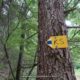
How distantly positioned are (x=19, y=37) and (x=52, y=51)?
A: 116 centimetres

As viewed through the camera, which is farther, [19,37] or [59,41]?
[19,37]

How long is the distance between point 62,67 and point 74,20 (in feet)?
5.53

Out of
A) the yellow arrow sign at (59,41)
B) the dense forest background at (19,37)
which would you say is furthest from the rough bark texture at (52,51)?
the dense forest background at (19,37)

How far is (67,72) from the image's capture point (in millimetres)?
2258

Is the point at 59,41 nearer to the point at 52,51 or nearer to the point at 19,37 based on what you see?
the point at 52,51

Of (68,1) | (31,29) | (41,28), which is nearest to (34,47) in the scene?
(31,29)

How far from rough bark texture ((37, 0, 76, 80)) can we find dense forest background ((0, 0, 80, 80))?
3.25 feet

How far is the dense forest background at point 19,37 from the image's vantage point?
3361 mm

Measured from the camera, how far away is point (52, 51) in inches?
88.3

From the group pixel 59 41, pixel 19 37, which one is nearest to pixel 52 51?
pixel 59 41

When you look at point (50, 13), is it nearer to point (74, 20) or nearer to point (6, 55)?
point (6, 55)

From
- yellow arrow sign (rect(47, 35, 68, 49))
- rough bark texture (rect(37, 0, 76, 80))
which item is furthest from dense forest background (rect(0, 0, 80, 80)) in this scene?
yellow arrow sign (rect(47, 35, 68, 49))

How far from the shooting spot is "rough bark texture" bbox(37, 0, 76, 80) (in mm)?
2234

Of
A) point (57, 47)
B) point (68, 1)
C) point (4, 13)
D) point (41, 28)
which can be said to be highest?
point (68, 1)
